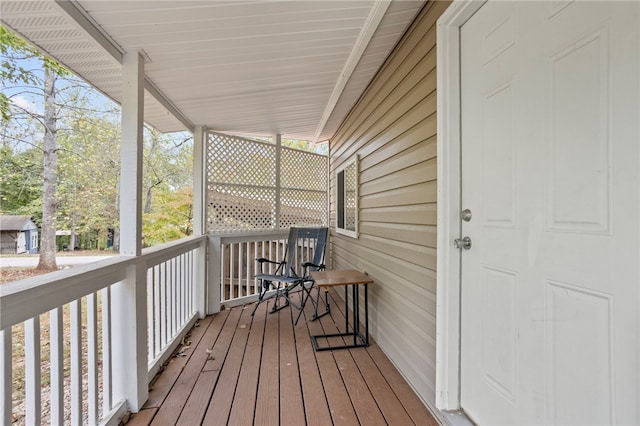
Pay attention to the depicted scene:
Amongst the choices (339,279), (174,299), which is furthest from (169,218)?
(339,279)

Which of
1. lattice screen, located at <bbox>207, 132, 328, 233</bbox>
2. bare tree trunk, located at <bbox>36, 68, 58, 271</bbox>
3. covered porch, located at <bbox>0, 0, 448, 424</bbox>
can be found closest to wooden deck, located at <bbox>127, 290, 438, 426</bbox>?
covered porch, located at <bbox>0, 0, 448, 424</bbox>

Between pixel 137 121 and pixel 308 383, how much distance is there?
2.18 metres

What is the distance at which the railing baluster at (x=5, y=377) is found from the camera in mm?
985

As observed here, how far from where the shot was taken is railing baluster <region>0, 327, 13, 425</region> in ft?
3.23

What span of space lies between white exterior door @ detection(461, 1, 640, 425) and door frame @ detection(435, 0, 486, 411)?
0.16 ft

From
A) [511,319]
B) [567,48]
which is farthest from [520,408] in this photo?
[567,48]

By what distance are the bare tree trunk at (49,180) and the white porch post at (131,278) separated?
2937mm

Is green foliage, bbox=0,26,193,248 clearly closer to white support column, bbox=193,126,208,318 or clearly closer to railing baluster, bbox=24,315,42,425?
white support column, bbox=193,126,208,318

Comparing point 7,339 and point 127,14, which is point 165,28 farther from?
point 7,339

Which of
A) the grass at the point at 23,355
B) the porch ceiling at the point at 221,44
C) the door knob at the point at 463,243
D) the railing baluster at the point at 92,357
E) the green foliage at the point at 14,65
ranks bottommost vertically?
the grass at the point at 23,355

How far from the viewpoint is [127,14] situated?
60.4 inches

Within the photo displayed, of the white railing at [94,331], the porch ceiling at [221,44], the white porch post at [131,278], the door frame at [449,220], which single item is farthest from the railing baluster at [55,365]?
the door frame at [449,220]

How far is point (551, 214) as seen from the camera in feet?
3.41

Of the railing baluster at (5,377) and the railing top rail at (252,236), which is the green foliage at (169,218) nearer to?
the railing top rail at (252,236)
